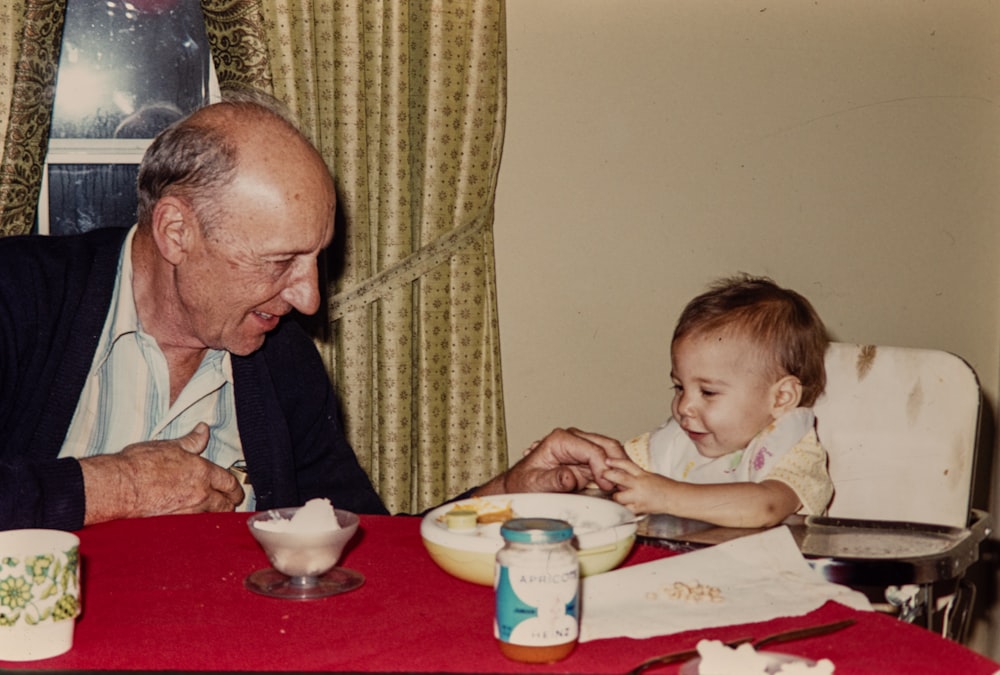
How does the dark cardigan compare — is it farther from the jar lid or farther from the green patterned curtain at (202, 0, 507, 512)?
the jar lid

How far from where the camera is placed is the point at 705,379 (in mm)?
2197

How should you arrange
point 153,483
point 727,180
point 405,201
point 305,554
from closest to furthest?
point 305,554 < point 153,483 < point 405,201 < point 727,180

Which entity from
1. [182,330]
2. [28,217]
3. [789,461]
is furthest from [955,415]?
[28,217]

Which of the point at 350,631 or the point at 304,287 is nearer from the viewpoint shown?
the point at 350,631

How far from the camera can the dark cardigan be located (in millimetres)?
1903

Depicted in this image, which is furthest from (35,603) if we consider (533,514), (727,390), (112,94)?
(112,94)

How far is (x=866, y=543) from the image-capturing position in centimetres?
151

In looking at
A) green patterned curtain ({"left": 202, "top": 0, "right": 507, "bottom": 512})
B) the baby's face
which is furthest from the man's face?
green patterned curtain ({"left": 202, "top": 0, "right": 507, "bottom": 512})

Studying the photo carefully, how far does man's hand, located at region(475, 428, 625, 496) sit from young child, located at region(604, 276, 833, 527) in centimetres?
22

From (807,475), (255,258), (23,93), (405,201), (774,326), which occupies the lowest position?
(807,475)

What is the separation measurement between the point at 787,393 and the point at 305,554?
1193 millimetres

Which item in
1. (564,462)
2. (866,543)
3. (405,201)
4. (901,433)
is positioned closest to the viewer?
(866,543)

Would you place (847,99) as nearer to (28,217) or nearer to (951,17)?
(951,17)

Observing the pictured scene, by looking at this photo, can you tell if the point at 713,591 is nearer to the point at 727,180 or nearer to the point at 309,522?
the point at 309,522
